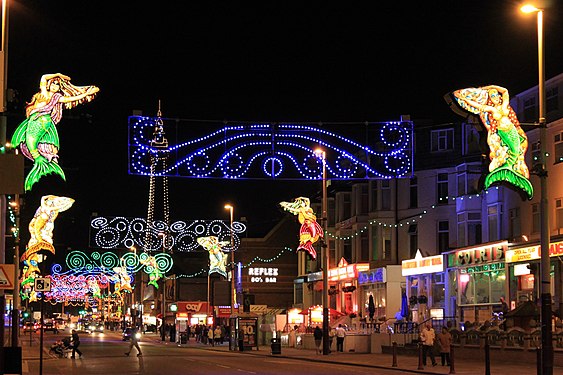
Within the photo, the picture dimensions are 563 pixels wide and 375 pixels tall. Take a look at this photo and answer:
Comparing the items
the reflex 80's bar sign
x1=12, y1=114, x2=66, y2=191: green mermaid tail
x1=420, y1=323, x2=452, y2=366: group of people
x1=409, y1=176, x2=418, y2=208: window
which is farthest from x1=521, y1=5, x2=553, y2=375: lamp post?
the reflex 80's bar sign

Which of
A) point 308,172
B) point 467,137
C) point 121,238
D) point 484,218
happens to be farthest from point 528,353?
point 121,238

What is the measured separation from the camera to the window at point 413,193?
61.8 metres

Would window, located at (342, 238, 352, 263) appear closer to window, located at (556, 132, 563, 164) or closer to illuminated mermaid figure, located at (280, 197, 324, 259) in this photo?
illuminated mermaid figure, located at (280, 197, 324, 259)

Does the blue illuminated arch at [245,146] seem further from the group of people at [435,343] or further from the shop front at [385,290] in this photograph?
the shop front at [385,290]

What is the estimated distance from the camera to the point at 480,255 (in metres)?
50.8

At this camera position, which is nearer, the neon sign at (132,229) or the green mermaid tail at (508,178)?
the green mermaid tail at (508,178)

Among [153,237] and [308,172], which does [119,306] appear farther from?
[308,172]

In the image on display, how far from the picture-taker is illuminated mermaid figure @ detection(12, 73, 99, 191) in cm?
2677

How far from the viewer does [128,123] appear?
34625 millimetres

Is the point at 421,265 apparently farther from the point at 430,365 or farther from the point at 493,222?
the point at 430,365

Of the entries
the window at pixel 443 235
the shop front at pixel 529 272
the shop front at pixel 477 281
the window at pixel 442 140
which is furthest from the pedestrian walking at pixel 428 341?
the window at pixel 442 140

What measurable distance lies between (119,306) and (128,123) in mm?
162807

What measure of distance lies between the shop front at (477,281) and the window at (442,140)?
7.70 meters

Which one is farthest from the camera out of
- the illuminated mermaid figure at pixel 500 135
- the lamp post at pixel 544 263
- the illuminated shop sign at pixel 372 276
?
the illuminated shop sign at pixel 372 276
